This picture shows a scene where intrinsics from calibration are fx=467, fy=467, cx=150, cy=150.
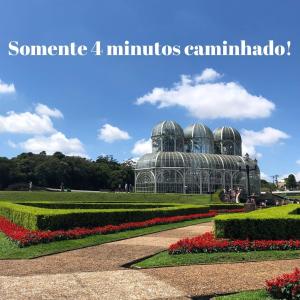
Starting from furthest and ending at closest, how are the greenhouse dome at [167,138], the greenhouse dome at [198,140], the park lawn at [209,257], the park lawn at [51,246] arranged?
the greenhouse dome at [198,140]
the greenhouse dome at [167,138]
the park lawn at [51,246]
the park lawn at [209,257]

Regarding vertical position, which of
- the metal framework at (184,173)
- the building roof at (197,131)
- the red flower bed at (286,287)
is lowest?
the red flower bed at (286,287)

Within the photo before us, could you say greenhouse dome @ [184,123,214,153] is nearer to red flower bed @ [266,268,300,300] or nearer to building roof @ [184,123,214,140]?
building roof @ [184,123,214,140]

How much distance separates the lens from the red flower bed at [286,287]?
6926mm

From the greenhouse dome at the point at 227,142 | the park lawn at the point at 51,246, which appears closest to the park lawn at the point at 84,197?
the park lawn at the point at 51,246

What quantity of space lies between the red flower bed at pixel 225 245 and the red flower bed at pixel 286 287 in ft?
16.6

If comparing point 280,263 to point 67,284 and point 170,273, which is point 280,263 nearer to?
point 170,273

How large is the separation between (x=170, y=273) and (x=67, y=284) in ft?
7.48

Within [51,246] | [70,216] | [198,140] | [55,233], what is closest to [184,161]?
[198,140]

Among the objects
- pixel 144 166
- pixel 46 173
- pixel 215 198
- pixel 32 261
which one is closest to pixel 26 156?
pixel 46 173

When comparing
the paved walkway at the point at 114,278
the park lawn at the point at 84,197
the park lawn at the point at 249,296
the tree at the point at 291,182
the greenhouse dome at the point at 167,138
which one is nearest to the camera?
the park lawn at the point at 249,296

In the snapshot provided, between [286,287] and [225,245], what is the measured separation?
225 inches

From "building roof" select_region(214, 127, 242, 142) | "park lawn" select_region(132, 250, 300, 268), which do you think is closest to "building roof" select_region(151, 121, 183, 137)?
"building roof" select_region(214, 127, 242, 142)

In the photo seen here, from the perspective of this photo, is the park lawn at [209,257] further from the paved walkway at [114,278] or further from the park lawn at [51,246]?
the park lawn at [51,246]

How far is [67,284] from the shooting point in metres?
8.74
